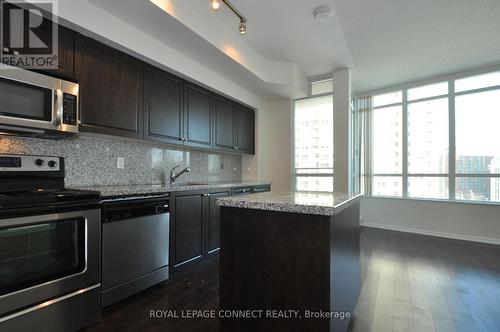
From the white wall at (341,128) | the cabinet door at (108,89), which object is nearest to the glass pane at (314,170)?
the white wall at (341,128)

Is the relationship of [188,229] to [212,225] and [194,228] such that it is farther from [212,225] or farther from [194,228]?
[212,225]

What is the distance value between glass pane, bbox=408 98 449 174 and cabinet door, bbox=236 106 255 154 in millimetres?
3138

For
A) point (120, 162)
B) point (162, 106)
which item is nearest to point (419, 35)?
point (162, 106)

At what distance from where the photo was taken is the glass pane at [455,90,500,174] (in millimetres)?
4043

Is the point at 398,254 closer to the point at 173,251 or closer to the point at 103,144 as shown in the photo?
the point at 173,251

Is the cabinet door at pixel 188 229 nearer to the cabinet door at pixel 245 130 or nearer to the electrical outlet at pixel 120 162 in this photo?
the electrical outlet at pixel 120 162

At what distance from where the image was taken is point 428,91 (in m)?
4.64

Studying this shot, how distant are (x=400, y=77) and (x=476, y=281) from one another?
3.50 metres

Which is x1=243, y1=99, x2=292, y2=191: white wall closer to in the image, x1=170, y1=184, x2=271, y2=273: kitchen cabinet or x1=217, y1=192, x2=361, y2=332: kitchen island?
x1=170, y1=184, x2=271, y2=273: kitchen cabinet

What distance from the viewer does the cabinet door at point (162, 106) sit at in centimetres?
255

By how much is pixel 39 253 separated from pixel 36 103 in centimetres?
103

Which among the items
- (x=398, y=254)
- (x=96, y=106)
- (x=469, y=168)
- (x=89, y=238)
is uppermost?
(x=96, y=106)

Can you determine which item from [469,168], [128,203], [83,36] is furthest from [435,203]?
[83,36]

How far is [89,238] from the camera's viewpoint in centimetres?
173
